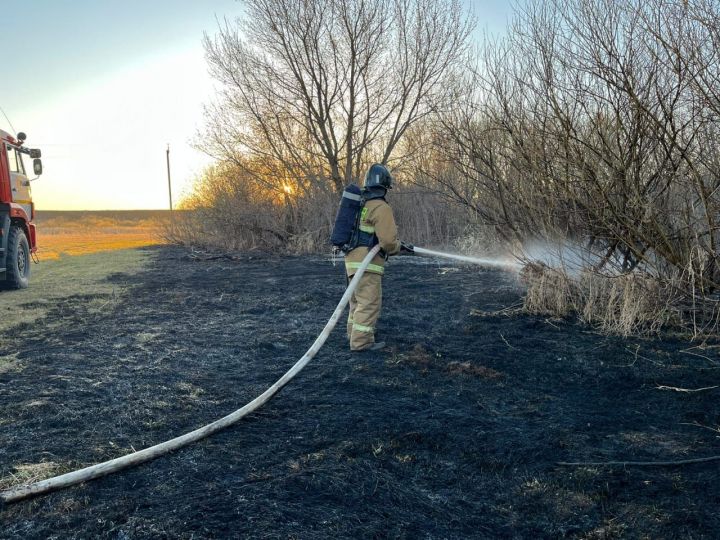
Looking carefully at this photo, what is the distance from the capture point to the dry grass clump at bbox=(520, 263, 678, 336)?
21.0ft

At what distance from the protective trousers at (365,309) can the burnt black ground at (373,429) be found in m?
0.18

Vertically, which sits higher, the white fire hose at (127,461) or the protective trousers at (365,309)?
the protective trousers at (365,309)

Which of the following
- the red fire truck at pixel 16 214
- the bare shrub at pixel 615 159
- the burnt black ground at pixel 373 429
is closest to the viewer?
the burnt black ground at pixel 373 429

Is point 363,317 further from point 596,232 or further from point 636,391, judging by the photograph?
point 596,232

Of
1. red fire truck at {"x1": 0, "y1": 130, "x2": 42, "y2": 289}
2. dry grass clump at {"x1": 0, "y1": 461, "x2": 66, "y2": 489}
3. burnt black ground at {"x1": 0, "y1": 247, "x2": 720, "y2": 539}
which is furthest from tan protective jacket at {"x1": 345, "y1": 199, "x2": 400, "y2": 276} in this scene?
red fire truck at {"x1": 0, "y1": 130, "x2": 42, "y2": 289}

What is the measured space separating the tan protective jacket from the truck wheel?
7751mm

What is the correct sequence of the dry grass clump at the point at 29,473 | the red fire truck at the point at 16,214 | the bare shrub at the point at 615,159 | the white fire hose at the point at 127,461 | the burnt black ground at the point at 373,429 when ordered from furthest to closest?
1. the red fire truck at the point at 16,214
2. the bare shrub at the point at 615,159
3. the dry grass clump at the point at 29,473
4. the white fire hose at the point at 127,461
5. the burnt black ground at the point at 373,429

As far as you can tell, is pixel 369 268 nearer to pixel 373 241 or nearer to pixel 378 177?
pixel 373 241

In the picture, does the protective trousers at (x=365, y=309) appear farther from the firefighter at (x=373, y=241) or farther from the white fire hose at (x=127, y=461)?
the white fire hose at (x=127, y=461)

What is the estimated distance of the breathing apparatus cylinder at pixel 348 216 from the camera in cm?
550

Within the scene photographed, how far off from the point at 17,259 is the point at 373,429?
936 cm

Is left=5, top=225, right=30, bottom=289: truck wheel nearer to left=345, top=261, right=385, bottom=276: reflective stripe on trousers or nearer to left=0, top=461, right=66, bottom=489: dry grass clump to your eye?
left=345, top=261, right=385, bottom=276: reflective stripe on trousers

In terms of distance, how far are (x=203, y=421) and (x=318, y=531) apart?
170cm

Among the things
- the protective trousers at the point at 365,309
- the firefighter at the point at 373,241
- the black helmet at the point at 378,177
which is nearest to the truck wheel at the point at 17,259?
the protective trousers at the point at 365,309
